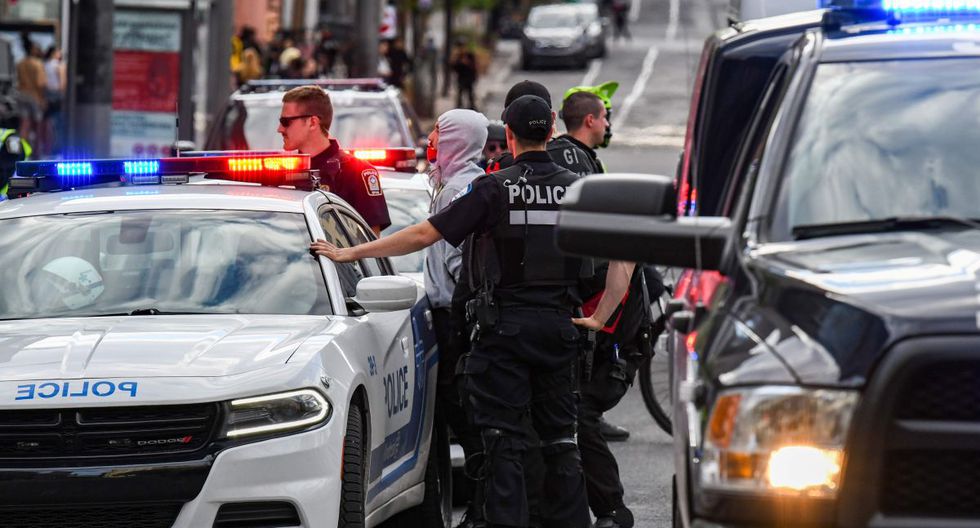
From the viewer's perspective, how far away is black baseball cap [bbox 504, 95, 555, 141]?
7246 millimetres

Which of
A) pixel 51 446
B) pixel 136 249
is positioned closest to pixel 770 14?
pixel 136 249

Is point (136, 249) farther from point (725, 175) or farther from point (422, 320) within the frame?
point (725, 175)

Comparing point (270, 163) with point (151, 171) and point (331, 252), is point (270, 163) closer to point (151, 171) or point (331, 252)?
point (151, 171)

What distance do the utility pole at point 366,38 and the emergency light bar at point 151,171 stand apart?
81.1ft

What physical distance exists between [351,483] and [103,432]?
84 cm

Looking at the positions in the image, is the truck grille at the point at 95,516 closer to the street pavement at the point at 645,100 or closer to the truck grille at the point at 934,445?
the truck grille at the point at 934,445

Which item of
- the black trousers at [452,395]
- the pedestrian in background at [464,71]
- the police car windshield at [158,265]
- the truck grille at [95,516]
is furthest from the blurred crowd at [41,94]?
the truck grille at [95,516]

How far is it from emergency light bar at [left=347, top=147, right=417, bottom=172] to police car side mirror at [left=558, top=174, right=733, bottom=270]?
8429mm

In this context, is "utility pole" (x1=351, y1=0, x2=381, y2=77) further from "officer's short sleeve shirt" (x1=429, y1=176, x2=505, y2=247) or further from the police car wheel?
the police car wheel

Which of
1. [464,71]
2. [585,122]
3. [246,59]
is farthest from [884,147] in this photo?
[464,71]

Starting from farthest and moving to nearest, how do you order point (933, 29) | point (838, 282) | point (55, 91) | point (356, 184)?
point (55, 91)
point (356, 184)
point (933, 29)
point (838, 282)

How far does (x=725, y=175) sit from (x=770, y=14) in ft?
Result: 12.0

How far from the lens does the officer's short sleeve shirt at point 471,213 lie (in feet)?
23.1

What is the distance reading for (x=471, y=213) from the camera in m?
7.05
